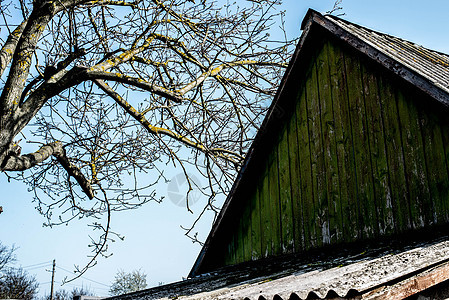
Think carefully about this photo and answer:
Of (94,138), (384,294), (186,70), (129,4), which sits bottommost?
(384,294)

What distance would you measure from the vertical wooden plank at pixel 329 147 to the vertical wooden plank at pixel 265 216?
→ 1326 millimetres

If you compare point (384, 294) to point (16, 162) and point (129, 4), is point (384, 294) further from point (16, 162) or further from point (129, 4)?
point (129, 4)

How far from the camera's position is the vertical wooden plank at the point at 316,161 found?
21.9 ft

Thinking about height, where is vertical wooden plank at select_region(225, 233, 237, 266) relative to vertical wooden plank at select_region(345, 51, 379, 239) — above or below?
below

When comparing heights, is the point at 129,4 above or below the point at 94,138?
above

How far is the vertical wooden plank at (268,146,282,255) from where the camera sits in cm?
741

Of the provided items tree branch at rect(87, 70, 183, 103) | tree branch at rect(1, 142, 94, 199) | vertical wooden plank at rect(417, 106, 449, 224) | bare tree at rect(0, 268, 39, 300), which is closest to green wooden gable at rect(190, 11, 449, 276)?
vertical wooden plank at rect(417, 106, 449, 224)

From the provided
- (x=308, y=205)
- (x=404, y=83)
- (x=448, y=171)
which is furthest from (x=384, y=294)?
(x=308, y=205)

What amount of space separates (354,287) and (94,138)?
731 centimetres

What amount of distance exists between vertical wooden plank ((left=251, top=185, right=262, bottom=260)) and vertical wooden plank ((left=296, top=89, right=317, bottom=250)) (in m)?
1.07

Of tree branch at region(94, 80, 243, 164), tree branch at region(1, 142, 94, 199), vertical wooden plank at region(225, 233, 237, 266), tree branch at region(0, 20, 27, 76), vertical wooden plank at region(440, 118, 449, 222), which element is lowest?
vertical wooden plank at region(225, 233, 237, 266)

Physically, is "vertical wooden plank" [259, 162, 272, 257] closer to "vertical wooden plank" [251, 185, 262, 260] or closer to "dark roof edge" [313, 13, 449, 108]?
"vertical wooden plank" [251, 185, 262, 260]

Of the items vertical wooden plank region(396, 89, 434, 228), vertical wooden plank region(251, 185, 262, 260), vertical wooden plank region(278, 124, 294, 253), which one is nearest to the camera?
vertical wooden plank region(396, 89, 434, 228)

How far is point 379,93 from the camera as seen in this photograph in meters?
6.04
